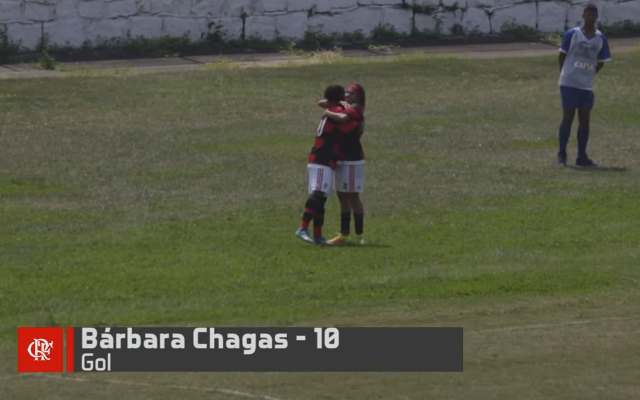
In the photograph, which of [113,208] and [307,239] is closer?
[307,239]

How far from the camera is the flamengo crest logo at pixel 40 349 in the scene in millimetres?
9055

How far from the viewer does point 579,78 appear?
680 inches

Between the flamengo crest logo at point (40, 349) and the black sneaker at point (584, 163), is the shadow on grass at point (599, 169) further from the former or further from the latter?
the flamengo crest logo at point (40, 349)

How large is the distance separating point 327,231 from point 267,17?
1749 centimetres

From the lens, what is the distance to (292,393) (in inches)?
327

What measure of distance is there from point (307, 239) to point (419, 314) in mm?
2689

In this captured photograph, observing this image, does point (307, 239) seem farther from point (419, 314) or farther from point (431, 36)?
point (431, 36)

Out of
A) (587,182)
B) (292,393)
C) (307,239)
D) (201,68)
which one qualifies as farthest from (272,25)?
(292,393)

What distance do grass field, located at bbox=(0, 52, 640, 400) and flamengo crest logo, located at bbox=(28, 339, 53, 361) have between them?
0.18 meters

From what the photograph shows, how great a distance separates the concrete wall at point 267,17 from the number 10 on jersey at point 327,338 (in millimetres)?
20170

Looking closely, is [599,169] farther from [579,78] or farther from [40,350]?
[40,350]

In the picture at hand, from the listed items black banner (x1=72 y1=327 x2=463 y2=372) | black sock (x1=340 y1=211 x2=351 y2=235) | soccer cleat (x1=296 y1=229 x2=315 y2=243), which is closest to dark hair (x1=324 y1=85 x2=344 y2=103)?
black sock (x1=340 y1=211 x2=351 y2=235)

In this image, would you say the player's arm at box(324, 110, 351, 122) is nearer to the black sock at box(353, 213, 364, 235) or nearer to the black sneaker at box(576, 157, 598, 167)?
the black sock at box(353, 213, 364, 235)

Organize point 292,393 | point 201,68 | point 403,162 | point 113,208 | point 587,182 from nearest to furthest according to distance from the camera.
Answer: point 292,393 → point 113,208 → point 587,182 → point 403,162 → point 201,68
